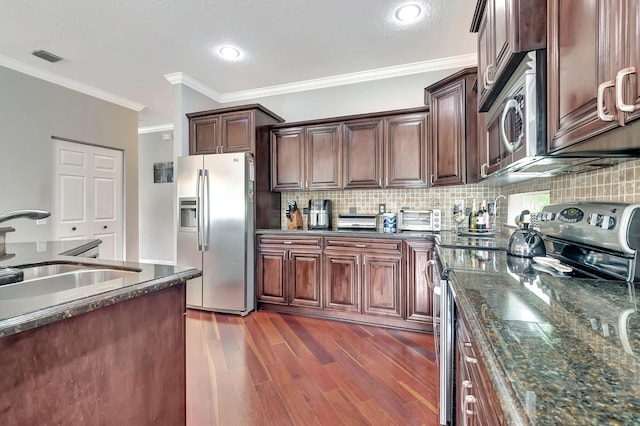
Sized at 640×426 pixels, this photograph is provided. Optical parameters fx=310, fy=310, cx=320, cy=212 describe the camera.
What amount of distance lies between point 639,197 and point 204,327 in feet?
10.2

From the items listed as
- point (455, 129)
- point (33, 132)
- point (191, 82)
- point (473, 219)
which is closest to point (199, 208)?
point (191, 82)

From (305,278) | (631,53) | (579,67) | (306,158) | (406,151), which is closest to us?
(631,53)

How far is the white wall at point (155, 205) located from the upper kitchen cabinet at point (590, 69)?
5.94m

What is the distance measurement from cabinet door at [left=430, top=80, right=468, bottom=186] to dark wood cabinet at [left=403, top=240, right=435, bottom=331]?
64cm

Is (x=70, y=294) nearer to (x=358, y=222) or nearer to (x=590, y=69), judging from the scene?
(x=590, y=69)

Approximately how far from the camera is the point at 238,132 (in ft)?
11.3

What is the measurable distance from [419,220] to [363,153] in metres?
0.90

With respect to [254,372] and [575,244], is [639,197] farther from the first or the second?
[254,372]

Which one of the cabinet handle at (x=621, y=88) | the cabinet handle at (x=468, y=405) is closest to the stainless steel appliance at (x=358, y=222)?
the cabinet handle at (x=468, y=405)

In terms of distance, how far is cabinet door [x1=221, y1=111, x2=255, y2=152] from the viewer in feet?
11.1

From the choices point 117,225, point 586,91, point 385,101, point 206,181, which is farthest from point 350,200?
point 117,225

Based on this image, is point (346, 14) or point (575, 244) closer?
point (575, 244)

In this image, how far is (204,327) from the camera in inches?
116

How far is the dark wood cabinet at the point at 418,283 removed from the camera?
276 centimetres
